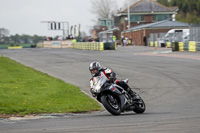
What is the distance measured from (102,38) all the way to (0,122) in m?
50.3

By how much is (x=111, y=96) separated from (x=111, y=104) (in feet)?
0.62

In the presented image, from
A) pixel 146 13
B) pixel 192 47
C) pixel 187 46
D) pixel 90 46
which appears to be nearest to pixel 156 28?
pixel 90 46

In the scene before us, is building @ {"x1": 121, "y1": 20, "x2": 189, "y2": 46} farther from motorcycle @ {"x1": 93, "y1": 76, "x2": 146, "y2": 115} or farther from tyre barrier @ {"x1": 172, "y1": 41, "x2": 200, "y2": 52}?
motorcycle @ {"x1": 93, "y1": 76, "x2": 146, "y2": 115}

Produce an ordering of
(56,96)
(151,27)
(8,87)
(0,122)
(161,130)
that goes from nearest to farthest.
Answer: (161,130)
(0,122)
(56,96)
(8,87)
(151,27)

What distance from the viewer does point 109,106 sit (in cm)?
934

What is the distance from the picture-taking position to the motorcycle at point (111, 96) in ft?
30.6

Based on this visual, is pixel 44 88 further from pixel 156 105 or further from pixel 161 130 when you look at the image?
pixel 161 130

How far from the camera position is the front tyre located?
9.32 m

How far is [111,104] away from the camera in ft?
31.0

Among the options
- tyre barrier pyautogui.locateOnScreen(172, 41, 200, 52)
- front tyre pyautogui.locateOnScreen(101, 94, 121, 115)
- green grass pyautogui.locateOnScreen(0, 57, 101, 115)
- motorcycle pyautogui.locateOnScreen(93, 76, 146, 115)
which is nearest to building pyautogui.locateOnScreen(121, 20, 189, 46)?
tyre barrier pyautogui.locateOnScreen(172, 41, 200, 52)

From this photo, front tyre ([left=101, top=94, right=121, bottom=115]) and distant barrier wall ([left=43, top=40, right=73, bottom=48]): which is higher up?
distant barrier wall ([left=43, top=40, right=73, bottom=48])

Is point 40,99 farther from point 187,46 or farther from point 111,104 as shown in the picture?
point 187,46

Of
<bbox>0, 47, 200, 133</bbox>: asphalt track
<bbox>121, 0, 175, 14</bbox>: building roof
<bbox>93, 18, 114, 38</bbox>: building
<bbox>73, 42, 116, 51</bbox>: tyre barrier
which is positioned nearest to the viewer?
<bbox>0, 47, 200, 133</bbox>: asphalt track

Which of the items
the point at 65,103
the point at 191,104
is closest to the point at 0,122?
the point at 65,103
